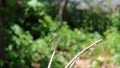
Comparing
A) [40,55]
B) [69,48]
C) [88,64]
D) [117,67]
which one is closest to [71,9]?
[69,48]

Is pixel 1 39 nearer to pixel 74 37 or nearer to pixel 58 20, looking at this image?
pixel 74 37

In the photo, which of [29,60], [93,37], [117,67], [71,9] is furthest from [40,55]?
[71,9]

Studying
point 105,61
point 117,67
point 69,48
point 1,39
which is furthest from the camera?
point 69,48

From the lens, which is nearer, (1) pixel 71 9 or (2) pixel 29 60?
(2) pixel 29 60

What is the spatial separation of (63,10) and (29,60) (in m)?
3.48

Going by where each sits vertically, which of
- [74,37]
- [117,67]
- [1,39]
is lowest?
[117,67]

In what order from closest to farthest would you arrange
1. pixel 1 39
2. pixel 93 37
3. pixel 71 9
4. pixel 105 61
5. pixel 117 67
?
1. pixel 1 39
2. pixel 117 67
3. pixel 105 61
4. pixel 93 37
5. pixel 71 9

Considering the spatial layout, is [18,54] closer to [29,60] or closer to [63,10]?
[29,60]

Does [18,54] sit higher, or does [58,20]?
[58,20]

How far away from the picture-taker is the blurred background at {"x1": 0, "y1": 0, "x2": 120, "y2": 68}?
432 cm

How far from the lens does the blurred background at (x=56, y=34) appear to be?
432 centimetres

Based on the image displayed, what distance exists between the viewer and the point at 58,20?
302 inches

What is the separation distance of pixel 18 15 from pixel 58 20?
A: 99 centimetres

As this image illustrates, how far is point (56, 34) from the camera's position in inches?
151
